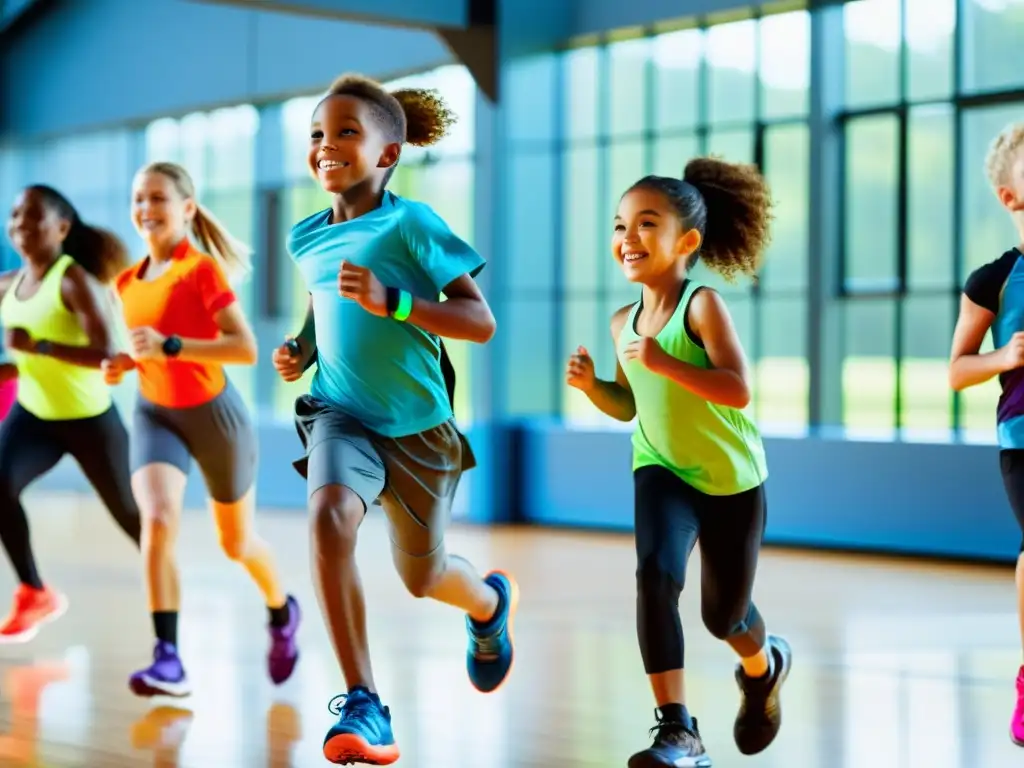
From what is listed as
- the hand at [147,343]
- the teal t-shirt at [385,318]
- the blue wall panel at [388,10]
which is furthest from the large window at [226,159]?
the teal t-shirt at [385,318]

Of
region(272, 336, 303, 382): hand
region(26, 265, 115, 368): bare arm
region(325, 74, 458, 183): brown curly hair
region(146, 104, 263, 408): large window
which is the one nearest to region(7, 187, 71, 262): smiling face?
region(26, 265, 115, 368): bare arm

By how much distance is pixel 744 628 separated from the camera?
373 cm

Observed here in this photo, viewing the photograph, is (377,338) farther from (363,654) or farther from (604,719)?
(604,719)

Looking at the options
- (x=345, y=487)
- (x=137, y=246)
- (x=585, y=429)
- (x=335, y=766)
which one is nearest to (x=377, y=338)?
(x=345, y=487)

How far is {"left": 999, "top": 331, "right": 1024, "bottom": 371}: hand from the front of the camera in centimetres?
376

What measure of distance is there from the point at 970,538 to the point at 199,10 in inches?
296

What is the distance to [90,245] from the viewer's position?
5180 mm

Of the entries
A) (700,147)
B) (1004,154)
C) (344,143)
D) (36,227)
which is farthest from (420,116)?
(700,147)

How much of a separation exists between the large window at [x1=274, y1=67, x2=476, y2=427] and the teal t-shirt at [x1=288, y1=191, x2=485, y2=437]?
263 inches

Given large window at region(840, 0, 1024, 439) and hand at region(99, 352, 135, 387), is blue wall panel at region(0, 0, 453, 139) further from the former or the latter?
hand at region(99, 352, 135, 387)

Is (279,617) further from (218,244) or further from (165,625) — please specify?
(218,244)

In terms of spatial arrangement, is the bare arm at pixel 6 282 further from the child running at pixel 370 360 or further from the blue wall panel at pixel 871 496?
the blue wall panel at pixel 871 496

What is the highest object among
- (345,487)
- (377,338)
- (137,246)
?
(137,246)

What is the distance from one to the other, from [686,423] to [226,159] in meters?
10.4
